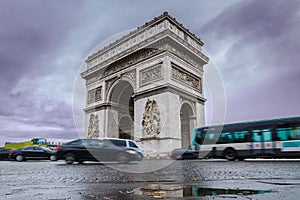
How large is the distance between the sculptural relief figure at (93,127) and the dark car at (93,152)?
15423mm

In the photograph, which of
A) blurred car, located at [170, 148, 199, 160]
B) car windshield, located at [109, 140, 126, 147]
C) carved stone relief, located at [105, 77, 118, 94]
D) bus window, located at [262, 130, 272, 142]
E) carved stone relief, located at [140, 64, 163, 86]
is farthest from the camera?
carved stone relief, located at [105, 77, 118, 94]

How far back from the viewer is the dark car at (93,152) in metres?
11.3

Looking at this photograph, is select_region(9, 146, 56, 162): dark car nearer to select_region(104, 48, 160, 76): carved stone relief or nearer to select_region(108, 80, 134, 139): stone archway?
select_region(108, 80, 134, 139): stone archway

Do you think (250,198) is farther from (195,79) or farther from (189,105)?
(195,79)

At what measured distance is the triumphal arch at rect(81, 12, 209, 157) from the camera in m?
21.1

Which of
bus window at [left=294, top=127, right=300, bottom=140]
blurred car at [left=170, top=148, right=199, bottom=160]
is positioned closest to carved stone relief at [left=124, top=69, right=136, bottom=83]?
blurred car at [left=170, top=148, right=199, bottom=160]

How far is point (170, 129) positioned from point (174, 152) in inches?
81.1

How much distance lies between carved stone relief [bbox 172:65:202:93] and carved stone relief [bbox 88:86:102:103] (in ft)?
31.8

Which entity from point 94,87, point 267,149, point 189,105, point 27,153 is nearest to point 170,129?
point 189,105

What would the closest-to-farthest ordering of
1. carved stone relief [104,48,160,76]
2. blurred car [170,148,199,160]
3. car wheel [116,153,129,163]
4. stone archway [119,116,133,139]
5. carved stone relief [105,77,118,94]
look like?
car wheel [116,153,129,163]
blurred car [170,148,199,160]
carved stone relief [104,48,160,76]
carved stone relief [105,77,118,94]
stone archway [119,116,133,139]

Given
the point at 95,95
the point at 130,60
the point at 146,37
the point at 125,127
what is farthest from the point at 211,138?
the point at 95,95

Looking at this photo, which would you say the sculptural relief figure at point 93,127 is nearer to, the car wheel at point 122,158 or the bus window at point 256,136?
the car wheel at point 122,158

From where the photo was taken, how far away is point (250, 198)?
2.41 meters

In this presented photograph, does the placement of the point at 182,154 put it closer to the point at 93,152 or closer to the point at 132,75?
the point at 93,152
